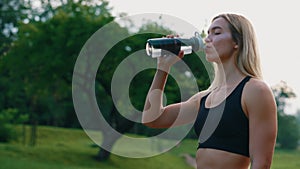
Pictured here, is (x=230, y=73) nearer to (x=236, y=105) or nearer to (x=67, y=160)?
(x=236, y=105)

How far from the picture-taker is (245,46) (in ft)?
6.87

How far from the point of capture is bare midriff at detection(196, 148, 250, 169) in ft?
6.75

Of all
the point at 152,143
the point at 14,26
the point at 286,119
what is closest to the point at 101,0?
the point at 152,143

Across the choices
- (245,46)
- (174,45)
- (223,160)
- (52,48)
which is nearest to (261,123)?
(223,160)

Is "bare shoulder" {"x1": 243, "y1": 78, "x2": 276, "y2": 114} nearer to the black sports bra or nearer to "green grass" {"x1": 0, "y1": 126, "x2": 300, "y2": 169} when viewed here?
the black sports bra

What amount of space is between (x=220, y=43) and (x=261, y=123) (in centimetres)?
38

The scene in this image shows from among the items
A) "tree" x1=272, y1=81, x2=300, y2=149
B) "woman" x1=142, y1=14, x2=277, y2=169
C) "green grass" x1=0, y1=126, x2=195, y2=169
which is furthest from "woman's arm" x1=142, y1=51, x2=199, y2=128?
"tree" x1=272, y1=81, x2=300, y2=149

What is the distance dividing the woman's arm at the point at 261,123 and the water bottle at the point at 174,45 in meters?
0.45

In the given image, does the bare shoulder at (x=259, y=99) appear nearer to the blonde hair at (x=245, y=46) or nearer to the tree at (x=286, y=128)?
the blonde hair at (x=245, y=46)

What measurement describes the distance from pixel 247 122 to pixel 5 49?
2979 centimetres

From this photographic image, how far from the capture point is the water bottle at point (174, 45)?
2.33 meters

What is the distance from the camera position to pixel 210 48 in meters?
2.17

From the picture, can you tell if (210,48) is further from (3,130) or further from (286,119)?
(286,119)

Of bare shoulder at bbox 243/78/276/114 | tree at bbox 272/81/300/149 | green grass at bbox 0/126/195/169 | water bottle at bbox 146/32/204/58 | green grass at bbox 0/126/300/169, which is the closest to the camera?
bare shoulder at bbox 243/78/276/114
